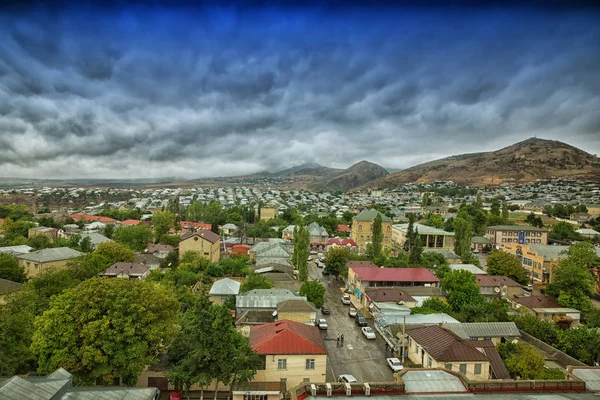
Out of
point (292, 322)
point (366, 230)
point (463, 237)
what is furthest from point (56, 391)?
point (366, 230)

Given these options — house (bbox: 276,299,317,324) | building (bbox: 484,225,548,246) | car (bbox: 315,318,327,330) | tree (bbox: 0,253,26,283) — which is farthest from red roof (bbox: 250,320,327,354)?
building (bbox: 484,225,548,246)

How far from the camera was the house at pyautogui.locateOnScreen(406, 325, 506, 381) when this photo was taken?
16547mm

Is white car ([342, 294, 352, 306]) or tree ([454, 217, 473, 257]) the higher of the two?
tree ([454, 217, 473, 257])

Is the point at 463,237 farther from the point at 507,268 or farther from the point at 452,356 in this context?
the point at 452,356

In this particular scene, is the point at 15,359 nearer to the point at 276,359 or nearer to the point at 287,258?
the point at 276,359

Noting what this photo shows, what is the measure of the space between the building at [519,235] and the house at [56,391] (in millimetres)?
53708

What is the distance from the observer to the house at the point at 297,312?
73.1 feet

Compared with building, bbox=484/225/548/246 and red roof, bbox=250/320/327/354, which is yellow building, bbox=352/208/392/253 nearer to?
building, bbox=484/225/548/246

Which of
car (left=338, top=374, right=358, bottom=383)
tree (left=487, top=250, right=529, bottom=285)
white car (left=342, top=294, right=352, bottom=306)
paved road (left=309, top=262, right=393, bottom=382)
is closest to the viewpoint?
car (left=338, top=374, right=358, bottom=383)

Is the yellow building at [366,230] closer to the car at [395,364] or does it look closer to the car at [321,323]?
the car at [321,323]

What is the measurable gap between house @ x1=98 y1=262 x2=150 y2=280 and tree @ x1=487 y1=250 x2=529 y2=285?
33.5 metres

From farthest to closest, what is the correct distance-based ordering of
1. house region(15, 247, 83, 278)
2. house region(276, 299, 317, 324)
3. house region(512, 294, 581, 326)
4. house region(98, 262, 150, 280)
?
house region(15, 247, 83, 278)
house region(98, 262, 150, 280)
house region(512, 294, 581, 326)
house region(276, 299, 317, 324)

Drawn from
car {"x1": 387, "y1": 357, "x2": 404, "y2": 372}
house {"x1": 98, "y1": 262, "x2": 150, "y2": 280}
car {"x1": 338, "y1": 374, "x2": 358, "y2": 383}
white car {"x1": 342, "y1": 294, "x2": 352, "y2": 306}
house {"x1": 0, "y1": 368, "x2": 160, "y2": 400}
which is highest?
house {"x1": 0, "y1": 368, "x2": 160, "y2": 400}

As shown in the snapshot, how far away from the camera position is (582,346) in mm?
20188
